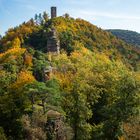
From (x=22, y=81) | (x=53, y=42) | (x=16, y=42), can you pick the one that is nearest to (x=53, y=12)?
(x=16, y=42)

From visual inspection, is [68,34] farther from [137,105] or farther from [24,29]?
[137,105]

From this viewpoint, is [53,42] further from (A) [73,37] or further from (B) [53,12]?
(B) [53,12]

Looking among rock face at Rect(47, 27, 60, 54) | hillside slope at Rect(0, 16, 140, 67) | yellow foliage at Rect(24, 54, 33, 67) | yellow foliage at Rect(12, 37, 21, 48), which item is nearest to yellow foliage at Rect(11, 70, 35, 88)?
yellow foliage at Rect(24, 54, 33, 67)

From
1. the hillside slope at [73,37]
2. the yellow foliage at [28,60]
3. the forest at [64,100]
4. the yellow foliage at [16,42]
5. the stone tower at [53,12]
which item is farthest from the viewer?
the stone tower at [53,12]

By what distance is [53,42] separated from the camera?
118m

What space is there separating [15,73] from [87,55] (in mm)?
29504

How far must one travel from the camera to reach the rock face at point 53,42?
11714cm

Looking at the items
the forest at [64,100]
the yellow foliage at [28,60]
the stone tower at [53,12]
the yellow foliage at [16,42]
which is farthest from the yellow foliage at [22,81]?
the stone tower at [53,12]

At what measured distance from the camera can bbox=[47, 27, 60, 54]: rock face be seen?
384 ft

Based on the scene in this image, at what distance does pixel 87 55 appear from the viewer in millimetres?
117375

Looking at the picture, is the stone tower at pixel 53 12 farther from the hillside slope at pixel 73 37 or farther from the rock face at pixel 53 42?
the rock face at pixel 53 42

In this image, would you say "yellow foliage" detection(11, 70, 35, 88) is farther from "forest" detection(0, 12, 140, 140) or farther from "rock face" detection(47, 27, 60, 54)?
"rock face" detection(47, 27, 60, 54)

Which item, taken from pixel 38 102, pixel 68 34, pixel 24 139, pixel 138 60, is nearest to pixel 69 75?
pixel 38 102

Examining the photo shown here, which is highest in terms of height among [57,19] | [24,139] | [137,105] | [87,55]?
[57,19]
